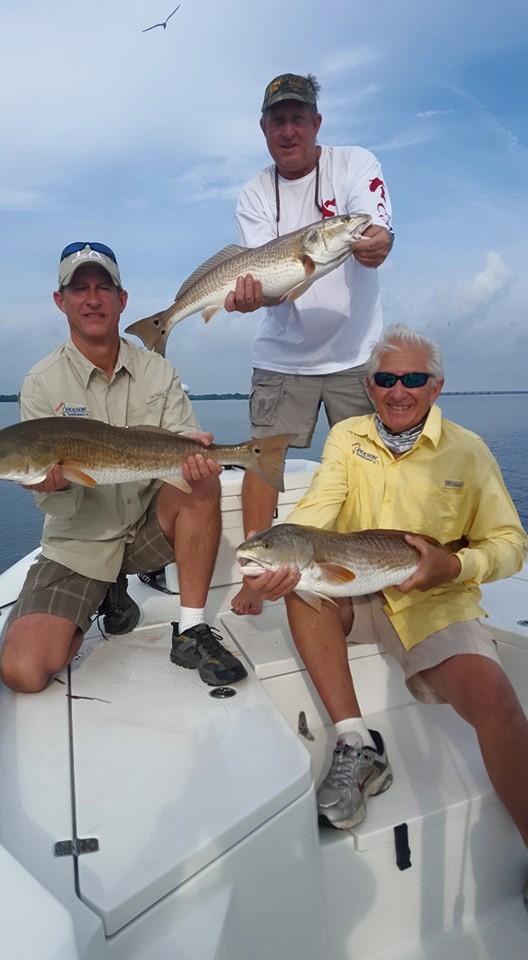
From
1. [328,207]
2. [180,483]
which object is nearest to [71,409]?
[180,483]

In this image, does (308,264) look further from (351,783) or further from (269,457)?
(351,783)

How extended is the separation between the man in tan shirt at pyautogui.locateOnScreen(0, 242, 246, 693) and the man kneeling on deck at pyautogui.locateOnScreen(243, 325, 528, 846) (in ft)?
2.09

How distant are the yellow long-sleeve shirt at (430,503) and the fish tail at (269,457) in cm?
27

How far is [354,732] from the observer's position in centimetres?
301

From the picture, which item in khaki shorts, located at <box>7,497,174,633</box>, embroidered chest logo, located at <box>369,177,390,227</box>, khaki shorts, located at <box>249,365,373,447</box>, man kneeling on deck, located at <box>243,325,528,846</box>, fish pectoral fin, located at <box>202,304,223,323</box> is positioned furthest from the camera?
khaki shorts, located at <box>249,365,373,447</box>

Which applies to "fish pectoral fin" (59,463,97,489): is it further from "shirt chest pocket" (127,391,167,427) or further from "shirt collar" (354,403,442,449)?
"shirt collar" (354,403,442,449)

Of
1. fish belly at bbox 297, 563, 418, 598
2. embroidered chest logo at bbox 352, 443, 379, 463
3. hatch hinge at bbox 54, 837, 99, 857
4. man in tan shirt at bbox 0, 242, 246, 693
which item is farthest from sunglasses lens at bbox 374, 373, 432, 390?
hatch hinge at bbox 54, 837, 99, 857

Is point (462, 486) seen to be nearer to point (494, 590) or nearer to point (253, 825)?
point (494, 590)

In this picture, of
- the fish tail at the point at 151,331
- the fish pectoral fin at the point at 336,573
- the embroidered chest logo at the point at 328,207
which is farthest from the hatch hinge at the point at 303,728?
the embroidered chest logo at the point at 328,207

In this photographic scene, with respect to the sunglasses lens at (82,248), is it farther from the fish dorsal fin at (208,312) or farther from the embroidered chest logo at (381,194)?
the embroidered chest logo at (381,194)

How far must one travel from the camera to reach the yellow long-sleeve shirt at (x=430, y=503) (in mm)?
3143

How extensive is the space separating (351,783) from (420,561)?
3.34 ft

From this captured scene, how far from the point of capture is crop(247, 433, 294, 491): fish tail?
12.1 ft

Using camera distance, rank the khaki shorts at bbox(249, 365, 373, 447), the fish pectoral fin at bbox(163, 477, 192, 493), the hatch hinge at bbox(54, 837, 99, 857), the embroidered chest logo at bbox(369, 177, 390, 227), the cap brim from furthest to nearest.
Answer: the khaki shorts at bbox(249, 365, 373, 447) < the embroidered chest logo at bbox(369, 177, 390, 227) < the cap brim < the fish pectoral fin at bbox(163, 477, 192, 493) < the hatch hinge at bbox(54, 837, 99, 857)
